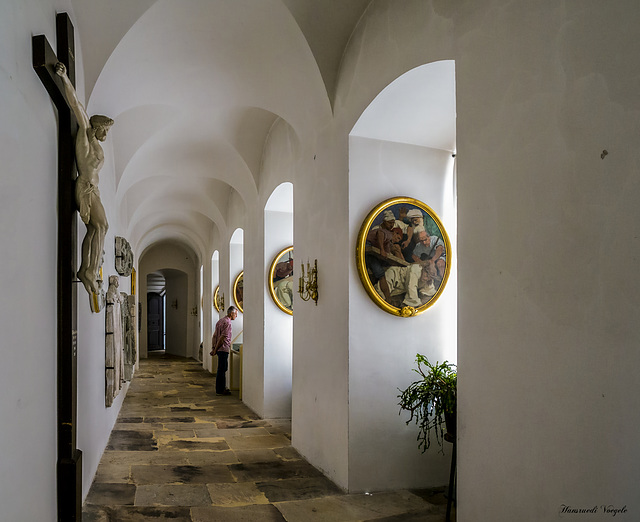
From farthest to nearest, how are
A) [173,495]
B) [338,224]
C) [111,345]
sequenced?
[111,345] < [338,224] < [173,495]

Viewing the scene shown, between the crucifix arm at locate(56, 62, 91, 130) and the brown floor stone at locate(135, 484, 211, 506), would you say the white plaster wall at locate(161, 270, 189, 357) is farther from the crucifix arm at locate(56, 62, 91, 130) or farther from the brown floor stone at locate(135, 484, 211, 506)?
the crucifix arm at locate(56, 62, 91, 130)

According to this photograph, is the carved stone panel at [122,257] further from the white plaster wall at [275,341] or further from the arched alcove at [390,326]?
the arched alcove at [390,326]

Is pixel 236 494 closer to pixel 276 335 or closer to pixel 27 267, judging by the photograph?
pixel 27 267

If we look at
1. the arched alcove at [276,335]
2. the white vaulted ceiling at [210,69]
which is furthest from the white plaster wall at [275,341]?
the white vaulted ceiling at [210,69]

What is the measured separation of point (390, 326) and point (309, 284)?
1258mm

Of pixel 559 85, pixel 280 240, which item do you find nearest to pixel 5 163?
pixel 559 85

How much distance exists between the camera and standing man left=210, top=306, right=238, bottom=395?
472 inches

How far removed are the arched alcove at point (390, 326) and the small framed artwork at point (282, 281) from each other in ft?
13.2

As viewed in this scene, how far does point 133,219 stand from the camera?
1298 centimetres

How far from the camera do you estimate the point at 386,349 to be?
5.40 meters

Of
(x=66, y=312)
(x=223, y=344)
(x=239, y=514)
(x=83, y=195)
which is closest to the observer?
(x=66, y=312)

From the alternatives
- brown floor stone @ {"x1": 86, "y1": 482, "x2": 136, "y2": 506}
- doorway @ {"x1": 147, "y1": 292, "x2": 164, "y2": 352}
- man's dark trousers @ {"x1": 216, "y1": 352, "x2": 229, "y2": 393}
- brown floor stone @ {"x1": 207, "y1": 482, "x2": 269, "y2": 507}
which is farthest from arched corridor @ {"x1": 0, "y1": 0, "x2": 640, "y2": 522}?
doorway @ {"x1": 147, "y1": 292, "x2": 164, "y2": 352}

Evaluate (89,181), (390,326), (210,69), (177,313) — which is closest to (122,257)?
(210,69)

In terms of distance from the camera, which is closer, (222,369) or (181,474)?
(181,474)
